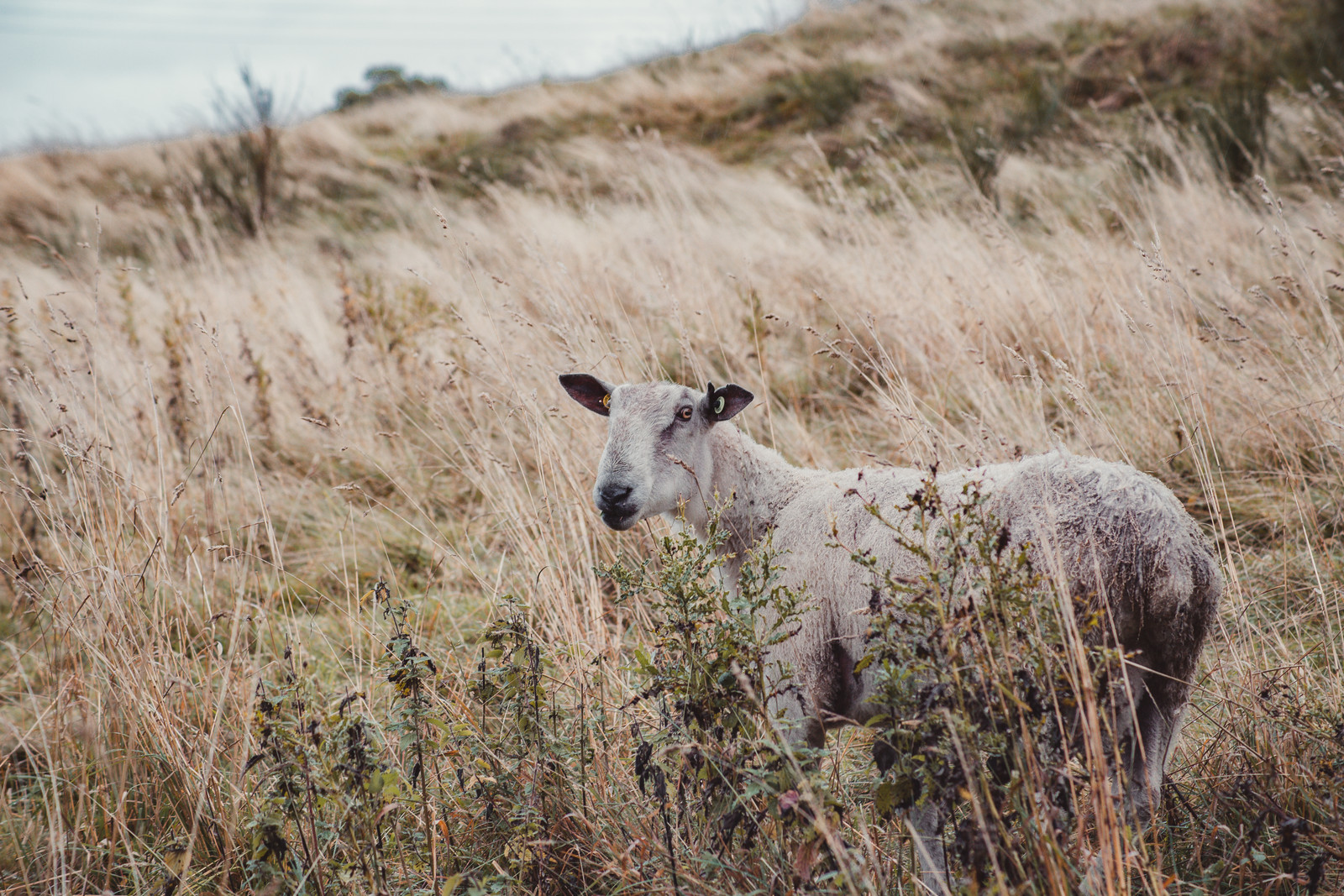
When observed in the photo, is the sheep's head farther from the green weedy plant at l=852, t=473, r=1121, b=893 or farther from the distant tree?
the distant tree

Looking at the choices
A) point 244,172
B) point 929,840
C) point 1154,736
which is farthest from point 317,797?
point 244,172

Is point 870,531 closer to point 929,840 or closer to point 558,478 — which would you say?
point 929,840

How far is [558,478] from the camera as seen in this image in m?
3.33

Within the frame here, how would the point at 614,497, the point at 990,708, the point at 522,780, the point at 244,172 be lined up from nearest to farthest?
the point at 990,708, the point at 522,780, the point at 614,497, the point at 244,172

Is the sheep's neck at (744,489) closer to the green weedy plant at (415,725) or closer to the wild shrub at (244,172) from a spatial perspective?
the green weedy plant at (415,725)

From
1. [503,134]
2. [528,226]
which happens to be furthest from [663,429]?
[503,134]

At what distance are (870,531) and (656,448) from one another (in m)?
0.79

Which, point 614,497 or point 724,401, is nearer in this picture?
point 614,497

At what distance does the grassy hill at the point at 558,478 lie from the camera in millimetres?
2186

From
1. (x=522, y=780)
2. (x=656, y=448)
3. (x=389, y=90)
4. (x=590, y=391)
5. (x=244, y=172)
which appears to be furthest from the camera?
(x=389, y=90)

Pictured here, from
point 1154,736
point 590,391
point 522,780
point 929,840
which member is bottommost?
point 929,840

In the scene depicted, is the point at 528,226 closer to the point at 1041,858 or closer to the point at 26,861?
the point at 26,861

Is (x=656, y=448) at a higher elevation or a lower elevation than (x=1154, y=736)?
higher

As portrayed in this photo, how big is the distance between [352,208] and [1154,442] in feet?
45.2
